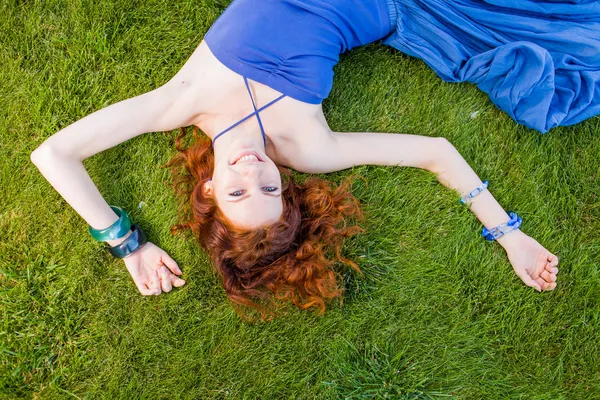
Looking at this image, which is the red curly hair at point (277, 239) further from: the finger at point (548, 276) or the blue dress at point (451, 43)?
the finger at point (548, 276)

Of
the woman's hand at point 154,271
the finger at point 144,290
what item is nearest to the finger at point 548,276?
the woman's hand at point 154,271

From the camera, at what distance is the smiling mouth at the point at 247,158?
2.53m

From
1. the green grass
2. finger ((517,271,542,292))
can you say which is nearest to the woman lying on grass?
finger ((517,271,542,292))

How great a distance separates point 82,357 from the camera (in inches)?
125

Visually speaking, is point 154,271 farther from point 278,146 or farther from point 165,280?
point 278,146

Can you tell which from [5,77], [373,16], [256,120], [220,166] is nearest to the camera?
[220,166]

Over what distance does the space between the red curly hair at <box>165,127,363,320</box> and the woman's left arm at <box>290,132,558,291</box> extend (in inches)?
9.2

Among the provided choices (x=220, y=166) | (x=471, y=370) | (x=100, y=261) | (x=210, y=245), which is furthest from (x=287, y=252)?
(x=471, y=370)

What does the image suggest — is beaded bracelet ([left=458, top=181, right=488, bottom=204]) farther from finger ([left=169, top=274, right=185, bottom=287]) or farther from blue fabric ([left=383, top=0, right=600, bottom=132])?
finger ([left=169, top=274, right=185, bottom=287])

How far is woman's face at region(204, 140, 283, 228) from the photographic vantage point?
2459mm

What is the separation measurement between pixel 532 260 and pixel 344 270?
1368 millimetres

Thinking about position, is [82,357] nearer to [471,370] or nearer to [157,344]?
[157,344]

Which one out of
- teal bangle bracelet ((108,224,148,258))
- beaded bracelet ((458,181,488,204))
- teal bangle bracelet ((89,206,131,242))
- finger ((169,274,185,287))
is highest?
teal bangle bracelet ((89,206,131,242))

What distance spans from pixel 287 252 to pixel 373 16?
1692 millimetres
